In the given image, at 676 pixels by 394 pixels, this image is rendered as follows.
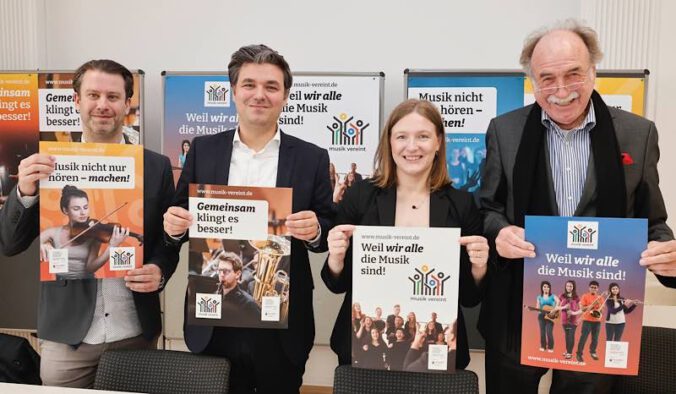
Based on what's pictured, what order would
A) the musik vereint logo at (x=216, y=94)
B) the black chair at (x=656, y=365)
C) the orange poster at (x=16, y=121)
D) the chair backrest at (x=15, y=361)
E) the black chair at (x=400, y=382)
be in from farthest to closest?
the orange poster at (x=16, y=121) → the musik vereint logo at (x=216, y=94) → the chair backrest at (x=15, y=361) → the black chair at (x=656, y=365) → the black chair at (x=400, y=382)

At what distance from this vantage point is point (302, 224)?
197 centimetres

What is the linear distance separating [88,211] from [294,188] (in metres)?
0.84

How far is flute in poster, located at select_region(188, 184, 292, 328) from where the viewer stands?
2.00m

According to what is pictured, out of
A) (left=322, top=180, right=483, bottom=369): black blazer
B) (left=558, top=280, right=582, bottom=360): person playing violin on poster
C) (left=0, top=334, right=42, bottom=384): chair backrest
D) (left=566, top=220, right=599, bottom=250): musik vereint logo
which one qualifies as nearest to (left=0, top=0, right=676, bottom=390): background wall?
(left=0, top=334, right=42, bottom=384): chair backrest

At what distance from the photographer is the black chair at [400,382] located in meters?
1.87

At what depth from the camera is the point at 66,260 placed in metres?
2.08

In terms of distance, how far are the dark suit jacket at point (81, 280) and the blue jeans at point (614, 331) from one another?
172 cm

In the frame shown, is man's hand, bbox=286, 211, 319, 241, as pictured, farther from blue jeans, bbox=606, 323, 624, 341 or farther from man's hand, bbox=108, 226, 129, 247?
blue jeans, bbox=606, 323, 624, 341

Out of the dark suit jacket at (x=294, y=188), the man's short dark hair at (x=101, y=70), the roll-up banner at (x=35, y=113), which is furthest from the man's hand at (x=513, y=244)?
the roll-up banner at (x=35, y=113)

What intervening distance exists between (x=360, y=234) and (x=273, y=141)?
1.84ft

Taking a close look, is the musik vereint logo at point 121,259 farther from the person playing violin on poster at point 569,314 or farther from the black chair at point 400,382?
the person playing violin on poster at point 569,314

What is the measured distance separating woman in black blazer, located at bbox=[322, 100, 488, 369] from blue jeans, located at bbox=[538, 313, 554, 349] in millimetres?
232

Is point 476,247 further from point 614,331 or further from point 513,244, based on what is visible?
point 614,331

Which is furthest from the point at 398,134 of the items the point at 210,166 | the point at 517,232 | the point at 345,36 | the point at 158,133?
the point at 158,133
